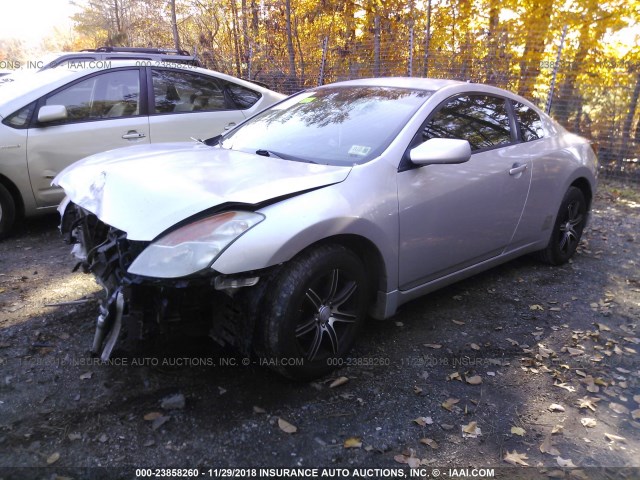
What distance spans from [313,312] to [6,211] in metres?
3.66

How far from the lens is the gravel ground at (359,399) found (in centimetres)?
238

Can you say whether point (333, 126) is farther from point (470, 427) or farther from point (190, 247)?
point (470, 427)

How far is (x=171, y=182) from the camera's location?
2.77 m

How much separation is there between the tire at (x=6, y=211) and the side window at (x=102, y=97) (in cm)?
91

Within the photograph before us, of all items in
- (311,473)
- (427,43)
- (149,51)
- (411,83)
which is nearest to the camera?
(311,473)

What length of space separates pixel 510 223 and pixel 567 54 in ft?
21.6

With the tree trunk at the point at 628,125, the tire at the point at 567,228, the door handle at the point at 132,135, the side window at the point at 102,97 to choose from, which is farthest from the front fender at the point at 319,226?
the tree trunk at the point at 628,125

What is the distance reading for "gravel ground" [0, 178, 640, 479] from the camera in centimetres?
238

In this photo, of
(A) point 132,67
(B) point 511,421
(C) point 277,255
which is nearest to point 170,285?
(C) point 277,255

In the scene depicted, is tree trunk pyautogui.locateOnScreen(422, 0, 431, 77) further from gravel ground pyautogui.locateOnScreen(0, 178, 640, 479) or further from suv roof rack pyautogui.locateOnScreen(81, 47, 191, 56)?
gravel ground pyautogui.locateOnScreen(0, 178, 640, 479)

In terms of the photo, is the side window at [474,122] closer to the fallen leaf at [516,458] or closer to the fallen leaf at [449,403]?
the fallen leaf at [449,403]

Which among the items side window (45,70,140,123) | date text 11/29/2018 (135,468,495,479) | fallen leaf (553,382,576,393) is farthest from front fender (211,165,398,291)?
side window (45,70,140,123)

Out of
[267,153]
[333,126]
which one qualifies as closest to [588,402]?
[333,126]

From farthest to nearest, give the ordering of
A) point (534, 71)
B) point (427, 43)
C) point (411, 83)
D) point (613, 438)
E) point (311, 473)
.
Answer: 1. point (427, 43)
2. point (534, 71)
3. point (411, 83)
4. point (613, 438)
5. point (311, 473)
